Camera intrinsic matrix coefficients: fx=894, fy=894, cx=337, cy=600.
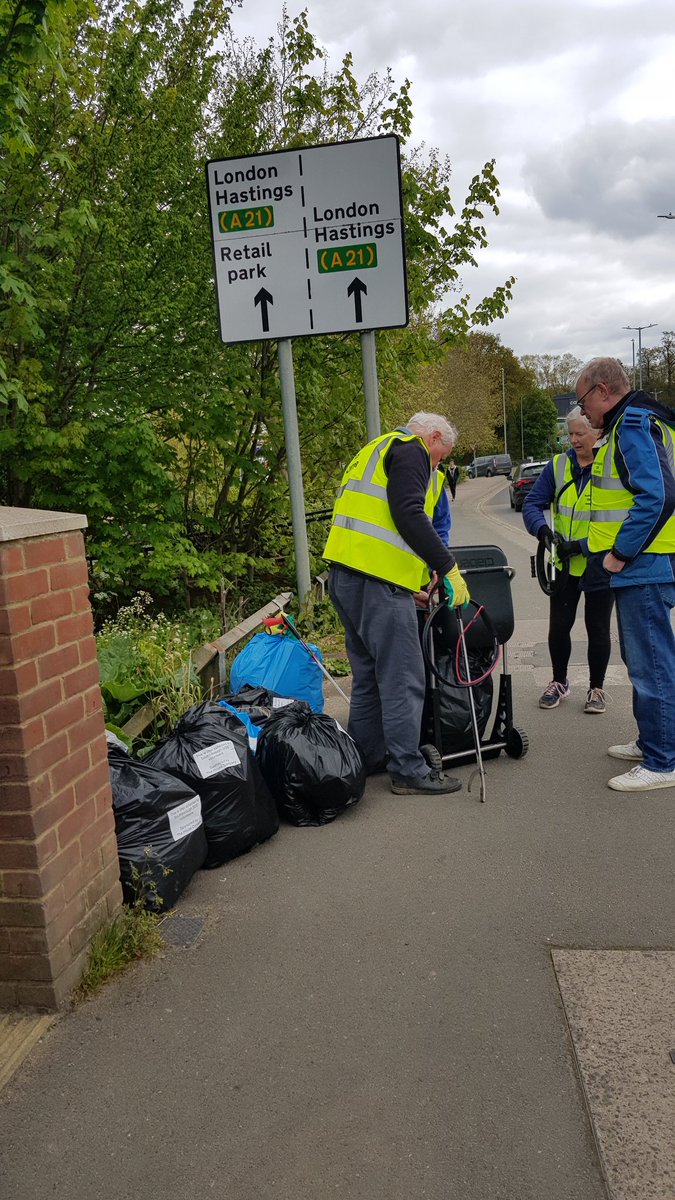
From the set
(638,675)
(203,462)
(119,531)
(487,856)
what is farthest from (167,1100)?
(203,462)

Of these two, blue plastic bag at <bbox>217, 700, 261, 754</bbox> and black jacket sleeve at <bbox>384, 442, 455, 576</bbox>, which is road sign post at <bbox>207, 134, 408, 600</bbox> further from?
blue plastic bag at <bbox>217, 700, 261, 754</bbox>

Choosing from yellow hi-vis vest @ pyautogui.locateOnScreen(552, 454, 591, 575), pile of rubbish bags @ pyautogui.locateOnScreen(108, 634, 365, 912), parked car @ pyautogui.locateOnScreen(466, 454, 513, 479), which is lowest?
parked car @ pyautogui.locateOnScreen(466, 454, 513, 479)

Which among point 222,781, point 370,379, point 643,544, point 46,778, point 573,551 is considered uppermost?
point 370,379

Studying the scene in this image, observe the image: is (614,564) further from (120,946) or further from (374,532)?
(120,946)

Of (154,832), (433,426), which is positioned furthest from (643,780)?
(154,832)

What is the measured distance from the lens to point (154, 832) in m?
3.27

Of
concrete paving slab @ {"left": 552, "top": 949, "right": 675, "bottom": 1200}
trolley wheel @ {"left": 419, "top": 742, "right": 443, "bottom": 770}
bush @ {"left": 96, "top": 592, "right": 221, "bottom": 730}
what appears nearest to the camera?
concrete paving slab @ {"left": 552, "top": 949, "right": 675, "bottom": 1200}

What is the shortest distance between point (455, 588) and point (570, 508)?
1.64m

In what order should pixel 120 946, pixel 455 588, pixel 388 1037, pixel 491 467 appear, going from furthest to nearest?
pixel 491 467
pixel 455 588
pixel 120 946
pixel 388 1037

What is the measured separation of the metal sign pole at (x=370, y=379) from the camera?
6980mm

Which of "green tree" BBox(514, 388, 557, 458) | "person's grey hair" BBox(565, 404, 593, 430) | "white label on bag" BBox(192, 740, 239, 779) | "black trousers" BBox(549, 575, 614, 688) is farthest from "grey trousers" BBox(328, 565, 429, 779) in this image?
"green tree" BBox(514, 388, 557, 458)

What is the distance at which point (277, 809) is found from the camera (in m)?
4.09

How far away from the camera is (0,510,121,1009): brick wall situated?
8.30 feet

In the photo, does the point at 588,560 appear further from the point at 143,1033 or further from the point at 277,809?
the point at 143,1033
